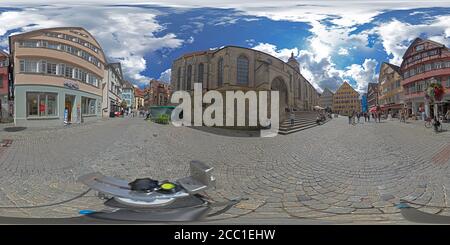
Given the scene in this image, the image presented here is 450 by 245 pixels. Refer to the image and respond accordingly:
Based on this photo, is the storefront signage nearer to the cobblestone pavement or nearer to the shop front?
the shop front

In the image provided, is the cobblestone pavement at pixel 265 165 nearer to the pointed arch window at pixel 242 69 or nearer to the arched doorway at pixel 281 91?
the arched doorway at pixel 281 91

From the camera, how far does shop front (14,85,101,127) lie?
141 cm

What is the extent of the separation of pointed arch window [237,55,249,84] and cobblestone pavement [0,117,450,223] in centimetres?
35

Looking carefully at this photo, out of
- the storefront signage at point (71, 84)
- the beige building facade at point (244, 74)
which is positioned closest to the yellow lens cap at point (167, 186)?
the beige building facade at point (244, 74)

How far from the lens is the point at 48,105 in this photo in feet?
4.65

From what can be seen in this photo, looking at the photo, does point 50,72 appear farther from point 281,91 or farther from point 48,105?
point 281,91

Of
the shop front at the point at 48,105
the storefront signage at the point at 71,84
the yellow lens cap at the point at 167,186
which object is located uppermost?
the storefront signage at the point at 71,84

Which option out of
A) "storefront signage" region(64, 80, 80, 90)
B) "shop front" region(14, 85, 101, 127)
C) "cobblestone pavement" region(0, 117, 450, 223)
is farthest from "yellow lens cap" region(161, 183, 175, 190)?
"storefront signage" region(64, 80, 80, 90)

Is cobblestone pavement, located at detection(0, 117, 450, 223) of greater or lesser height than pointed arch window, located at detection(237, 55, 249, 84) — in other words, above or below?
below

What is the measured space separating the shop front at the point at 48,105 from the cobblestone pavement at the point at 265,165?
0.07 meters

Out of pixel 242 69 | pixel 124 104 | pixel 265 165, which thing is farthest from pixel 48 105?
pixel 265 165

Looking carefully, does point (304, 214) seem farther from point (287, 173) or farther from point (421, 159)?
point (421, 159)

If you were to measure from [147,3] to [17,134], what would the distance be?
1185 millimetres

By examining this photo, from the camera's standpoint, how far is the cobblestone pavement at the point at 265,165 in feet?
4.56
